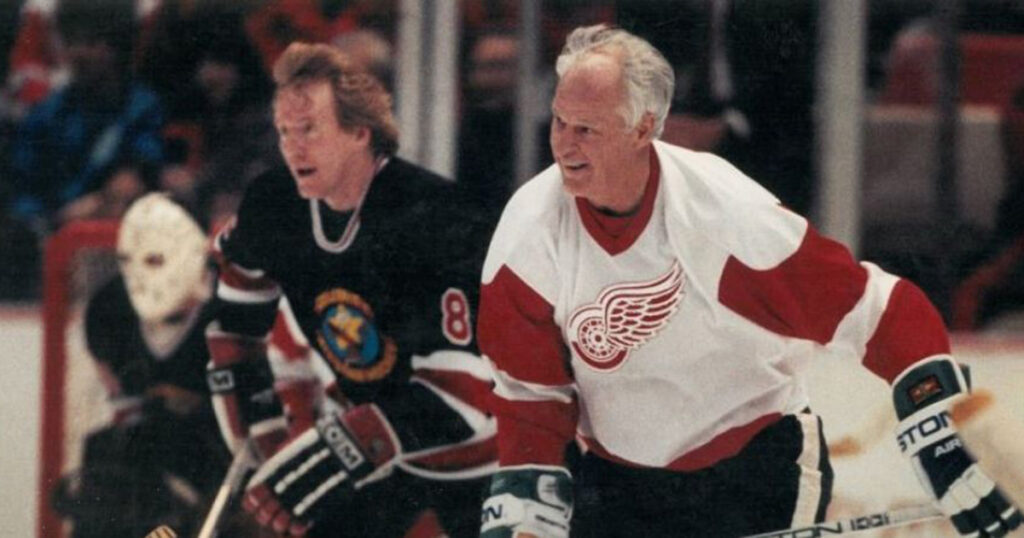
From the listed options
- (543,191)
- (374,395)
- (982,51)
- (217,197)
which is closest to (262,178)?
(217,197)

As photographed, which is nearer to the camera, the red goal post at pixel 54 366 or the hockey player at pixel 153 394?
the hockey player at pixel 153 394

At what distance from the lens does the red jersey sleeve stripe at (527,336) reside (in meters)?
2.95

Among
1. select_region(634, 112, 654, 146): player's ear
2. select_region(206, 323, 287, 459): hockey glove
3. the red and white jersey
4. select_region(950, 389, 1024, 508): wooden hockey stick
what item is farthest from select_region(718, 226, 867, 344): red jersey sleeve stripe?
select_region(206, 323, 287, 459): hockey glove

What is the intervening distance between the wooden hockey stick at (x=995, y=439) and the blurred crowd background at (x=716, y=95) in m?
0.15

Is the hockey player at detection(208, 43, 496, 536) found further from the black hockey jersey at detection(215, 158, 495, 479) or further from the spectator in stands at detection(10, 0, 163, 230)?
the spectator in stands at detection(10, 0, 163, 230)

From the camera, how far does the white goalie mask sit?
3697mm

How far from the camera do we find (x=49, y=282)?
3.89m

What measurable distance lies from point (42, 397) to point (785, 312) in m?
1.73

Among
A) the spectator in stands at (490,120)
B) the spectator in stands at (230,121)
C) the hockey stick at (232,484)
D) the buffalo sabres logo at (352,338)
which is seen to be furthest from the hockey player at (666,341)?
the hockey stick at (232,484)

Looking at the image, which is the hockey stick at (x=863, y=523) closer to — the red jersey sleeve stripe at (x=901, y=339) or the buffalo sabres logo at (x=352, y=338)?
the red jersey sleeve stripe at (x=901, y=339)

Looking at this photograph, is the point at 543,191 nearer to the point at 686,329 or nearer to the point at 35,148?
the point at 686,329

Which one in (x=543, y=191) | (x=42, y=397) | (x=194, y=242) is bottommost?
(x=42, y=397)

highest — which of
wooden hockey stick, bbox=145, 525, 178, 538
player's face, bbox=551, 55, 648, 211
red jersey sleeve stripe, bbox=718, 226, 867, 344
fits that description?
player's face, bbox=551, 55, 648, 211

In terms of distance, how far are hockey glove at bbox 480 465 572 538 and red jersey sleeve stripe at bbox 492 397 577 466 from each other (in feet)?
0.07
